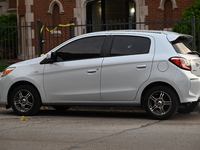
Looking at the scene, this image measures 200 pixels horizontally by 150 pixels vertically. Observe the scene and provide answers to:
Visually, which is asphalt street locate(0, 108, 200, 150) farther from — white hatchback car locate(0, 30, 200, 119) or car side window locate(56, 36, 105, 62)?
car side window locate(56, 36, 105, 62)

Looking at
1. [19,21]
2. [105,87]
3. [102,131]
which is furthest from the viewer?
[19,21]

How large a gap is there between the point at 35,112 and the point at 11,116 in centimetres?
51

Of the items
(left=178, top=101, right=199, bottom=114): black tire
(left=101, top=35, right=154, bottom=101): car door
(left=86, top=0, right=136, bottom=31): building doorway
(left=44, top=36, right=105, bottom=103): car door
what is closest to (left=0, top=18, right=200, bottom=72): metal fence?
(left=86, top=0, right=136, bottom=31): building doorway

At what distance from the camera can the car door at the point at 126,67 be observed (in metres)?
10.4

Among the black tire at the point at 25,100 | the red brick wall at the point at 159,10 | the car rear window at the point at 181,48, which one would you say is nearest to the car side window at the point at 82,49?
the black tire at the point at 25,100

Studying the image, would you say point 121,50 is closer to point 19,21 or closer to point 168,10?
point 168,10

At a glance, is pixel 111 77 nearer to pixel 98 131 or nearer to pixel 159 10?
pixel 98 131

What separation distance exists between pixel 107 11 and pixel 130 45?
1562 centimetres

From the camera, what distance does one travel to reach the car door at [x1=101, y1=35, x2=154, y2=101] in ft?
34.1

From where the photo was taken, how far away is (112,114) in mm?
11695


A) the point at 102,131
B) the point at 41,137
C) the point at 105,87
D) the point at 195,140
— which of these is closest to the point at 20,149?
the point at 41,137

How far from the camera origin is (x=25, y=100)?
11.3 metres

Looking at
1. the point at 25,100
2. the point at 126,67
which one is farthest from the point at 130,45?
the point at 25,100

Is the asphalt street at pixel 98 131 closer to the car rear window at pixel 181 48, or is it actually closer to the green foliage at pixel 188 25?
the car rear window at pixel 181 48
